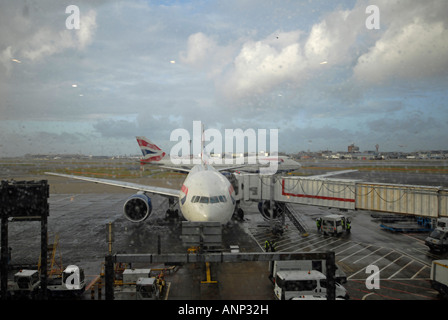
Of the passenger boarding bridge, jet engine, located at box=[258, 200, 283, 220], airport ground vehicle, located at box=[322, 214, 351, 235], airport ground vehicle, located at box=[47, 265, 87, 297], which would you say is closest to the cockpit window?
airport ground vehicle, located at box=[47, 265, 87, 297]

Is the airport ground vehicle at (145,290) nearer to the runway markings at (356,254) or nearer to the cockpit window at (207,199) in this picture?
the cockpit window at (207,199)

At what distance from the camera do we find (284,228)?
91.1 feet

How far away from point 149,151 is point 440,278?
65435 mm

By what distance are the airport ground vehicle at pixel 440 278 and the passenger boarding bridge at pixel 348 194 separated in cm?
443

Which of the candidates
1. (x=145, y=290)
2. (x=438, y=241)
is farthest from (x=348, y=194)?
(x=145, y=290)

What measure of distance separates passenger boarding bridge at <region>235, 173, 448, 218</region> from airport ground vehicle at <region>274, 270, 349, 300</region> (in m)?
8.93

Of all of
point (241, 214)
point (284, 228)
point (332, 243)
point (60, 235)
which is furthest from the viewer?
point (241, 214)

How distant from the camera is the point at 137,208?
26.1 m

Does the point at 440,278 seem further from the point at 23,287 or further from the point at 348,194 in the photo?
the point at 23,287

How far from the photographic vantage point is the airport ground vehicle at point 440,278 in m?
13.7

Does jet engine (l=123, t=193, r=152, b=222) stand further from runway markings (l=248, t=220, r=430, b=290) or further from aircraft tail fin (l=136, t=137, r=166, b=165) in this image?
aircraft tail fin (l=136, t=137, r=166, b=165)

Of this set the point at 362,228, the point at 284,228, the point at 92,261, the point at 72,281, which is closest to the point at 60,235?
the point at 92,261
